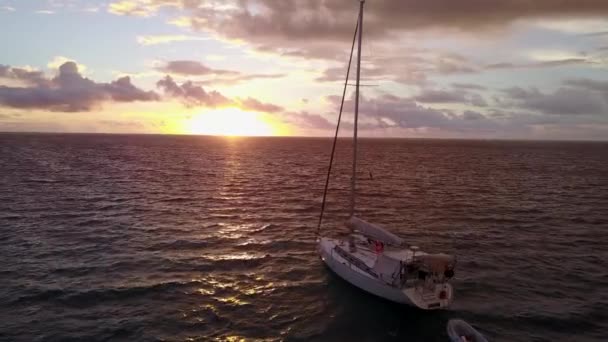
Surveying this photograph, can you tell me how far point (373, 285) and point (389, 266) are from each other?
57.8 inches

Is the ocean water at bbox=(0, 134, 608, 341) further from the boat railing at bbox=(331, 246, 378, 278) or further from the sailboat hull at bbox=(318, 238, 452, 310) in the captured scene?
the boat railing at bbox=(331, 246, 378, 278)

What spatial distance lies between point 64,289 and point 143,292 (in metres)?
5.09

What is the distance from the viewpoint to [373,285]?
2327 cm

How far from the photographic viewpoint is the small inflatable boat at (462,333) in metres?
18.5

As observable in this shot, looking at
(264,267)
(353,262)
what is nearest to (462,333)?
(353,262)

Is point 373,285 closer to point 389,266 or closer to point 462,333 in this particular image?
point 389,266

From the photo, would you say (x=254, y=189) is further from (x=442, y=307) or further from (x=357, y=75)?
(x=442, y=307)

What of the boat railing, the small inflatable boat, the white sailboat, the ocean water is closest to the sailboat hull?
the white sailboat

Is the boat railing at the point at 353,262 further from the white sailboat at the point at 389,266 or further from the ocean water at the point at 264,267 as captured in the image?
the ocean water at the point at 264,267

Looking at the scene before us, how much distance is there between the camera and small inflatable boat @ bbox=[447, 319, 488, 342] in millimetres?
18453

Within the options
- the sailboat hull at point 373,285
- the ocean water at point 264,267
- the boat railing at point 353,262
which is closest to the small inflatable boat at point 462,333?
the ocean water at point 264,267

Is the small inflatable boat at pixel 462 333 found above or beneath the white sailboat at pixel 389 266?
beneath

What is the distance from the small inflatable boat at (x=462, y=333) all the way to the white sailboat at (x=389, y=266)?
1632mm

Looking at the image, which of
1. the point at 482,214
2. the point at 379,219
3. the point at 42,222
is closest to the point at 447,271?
the point at 379,219
